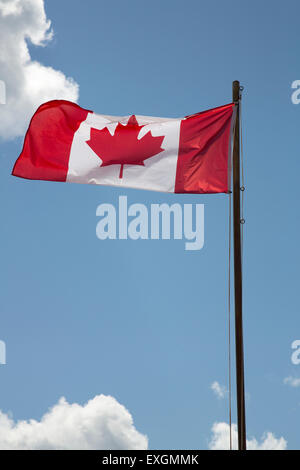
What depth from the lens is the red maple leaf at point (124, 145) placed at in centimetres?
1734

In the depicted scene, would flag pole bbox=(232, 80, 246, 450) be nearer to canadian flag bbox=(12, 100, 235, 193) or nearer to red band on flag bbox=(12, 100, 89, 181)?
canadian flag bbox=(12, 100, 235, 193)

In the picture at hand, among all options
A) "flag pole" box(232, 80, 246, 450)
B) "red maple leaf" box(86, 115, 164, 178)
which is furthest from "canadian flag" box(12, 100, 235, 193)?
"flag pole" box(232, 80, 246, 450)

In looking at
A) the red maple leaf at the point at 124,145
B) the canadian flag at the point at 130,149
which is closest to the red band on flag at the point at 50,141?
the canadian flag at the point at 130,149

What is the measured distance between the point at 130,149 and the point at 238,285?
4742mm

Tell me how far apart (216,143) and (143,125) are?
85.1 inches

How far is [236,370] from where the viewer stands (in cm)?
1517

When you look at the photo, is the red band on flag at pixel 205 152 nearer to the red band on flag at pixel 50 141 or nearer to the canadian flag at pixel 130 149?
the canadian flag at pixel 130 149

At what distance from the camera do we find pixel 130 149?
17.5m

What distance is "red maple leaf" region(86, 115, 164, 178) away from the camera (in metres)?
17.3

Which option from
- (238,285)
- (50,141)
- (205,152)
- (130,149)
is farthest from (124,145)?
(238,285)

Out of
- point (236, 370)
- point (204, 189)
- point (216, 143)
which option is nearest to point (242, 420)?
point (236, 370)
